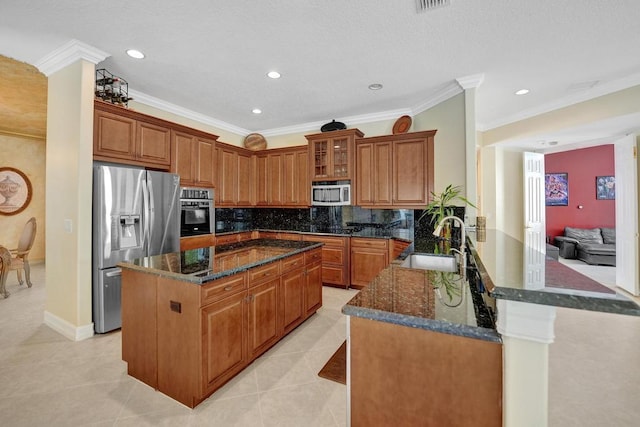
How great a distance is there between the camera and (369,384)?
3.78 feet

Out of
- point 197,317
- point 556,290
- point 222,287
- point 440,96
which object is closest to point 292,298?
point 222,287

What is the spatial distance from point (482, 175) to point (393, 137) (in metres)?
2.33

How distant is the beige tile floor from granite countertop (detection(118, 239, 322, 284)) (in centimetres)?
87

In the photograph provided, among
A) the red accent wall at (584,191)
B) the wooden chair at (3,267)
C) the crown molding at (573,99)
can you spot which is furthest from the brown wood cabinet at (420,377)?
the red accent wall at (584,191)

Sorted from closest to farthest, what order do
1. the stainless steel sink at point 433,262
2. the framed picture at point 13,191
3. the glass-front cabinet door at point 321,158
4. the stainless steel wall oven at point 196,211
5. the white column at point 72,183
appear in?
the stainless steel sink at point 433,262 → the white column at point 72,183 → the stainless steel wall oven at point 196,211 → the glass-front cabinet door at point 321,158 → the framed picture at point 13,191

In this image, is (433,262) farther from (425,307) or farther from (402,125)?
(402,125)

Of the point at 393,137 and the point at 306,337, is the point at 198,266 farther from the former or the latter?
the point at 393,137

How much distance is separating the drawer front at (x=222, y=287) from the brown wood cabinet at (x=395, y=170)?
8.94 ft

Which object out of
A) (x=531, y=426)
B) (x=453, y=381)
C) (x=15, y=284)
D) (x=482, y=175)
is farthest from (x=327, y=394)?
(x=15, y=284)

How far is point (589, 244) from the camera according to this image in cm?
615

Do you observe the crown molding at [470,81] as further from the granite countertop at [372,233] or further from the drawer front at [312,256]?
the drawer front at [312,256]

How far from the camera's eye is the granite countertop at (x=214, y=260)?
1.75 m

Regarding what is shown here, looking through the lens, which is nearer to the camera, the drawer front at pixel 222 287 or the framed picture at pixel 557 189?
the drawer front at pixel 222 287

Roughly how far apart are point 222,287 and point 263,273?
45cm
